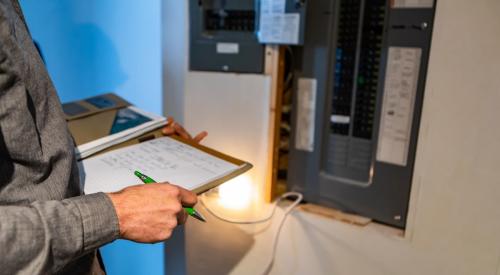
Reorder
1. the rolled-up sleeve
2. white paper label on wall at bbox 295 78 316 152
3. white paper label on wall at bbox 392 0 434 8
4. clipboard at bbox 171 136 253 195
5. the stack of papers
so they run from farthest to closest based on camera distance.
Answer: white paper label on wall at bbox 295 78 316 152 → white paper label on wall at bbox 392 0 434 8 → the stack of papers → clipboard at bbox 171 136 253 195 → the rolled-up sleeve

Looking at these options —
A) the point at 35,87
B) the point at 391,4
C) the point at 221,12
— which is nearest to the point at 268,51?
the point at 221,12

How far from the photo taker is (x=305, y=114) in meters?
1.19

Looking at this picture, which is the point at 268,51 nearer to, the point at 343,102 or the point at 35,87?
the point at 343,102

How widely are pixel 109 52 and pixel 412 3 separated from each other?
0.81m

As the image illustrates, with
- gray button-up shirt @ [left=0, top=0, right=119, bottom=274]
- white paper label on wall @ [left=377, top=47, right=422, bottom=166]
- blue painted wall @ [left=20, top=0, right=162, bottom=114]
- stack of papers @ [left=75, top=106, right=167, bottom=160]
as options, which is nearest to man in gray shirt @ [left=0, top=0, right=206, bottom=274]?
gray button-up shirt @ [left=0, top=0, right=119, bottom=274]

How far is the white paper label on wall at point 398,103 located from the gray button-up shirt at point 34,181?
0.77m

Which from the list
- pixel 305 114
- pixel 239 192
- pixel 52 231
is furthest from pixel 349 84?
pixel 52 231

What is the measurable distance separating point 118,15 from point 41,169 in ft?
2.15

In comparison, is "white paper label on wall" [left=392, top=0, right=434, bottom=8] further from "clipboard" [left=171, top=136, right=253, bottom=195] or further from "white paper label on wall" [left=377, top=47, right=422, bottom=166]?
"clipboard" [left=171, top=136, right=253, bottom=195]

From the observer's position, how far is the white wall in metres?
0.86

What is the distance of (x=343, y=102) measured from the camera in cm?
111

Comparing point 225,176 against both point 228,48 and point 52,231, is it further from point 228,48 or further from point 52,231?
point 228,48

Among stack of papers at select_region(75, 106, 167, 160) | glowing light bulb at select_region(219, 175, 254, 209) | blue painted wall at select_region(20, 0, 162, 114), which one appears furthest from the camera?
glowing light bulb at select_region(219, 175, 254, 209)

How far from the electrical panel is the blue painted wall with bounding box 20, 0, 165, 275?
17.0 inches
